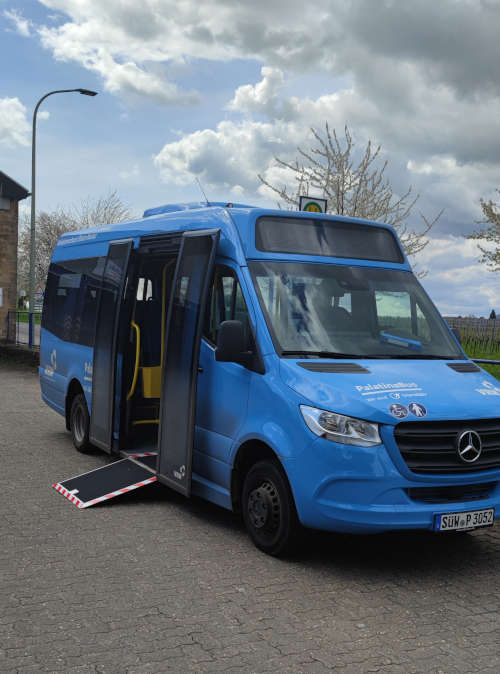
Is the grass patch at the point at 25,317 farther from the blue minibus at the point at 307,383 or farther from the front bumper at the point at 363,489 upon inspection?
the front bumper at the point at 363,489

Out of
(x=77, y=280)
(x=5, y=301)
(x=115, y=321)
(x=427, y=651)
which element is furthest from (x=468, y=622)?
(x=5, y=301)

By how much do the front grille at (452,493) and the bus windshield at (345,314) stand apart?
3.62 feet

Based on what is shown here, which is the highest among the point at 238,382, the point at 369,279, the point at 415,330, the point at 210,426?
the point at 369,279

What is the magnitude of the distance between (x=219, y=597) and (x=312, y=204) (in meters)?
7.04

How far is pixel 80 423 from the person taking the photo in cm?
938

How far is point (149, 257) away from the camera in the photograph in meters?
8.16

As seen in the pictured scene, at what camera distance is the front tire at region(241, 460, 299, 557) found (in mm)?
5328

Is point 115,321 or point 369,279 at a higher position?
point 369,279

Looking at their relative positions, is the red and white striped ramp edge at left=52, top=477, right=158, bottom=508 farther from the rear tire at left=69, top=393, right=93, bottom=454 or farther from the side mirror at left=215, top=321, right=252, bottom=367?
the rear tire at left=69, top=393, right=93, bottom=454

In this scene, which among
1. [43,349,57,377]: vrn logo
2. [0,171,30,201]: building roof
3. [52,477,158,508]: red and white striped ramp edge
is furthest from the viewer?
[0,171,30,201]: building roof

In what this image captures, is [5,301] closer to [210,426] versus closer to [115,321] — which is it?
[115,321]

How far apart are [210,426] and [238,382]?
2.01ft

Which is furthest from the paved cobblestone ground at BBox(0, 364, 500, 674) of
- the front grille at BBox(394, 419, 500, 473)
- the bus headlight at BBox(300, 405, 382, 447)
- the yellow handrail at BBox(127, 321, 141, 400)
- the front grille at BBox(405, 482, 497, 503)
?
the yellow handrail at BBox(127, 321, 141, 400)

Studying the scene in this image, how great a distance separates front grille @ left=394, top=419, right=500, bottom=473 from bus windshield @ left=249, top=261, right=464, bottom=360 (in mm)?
874
